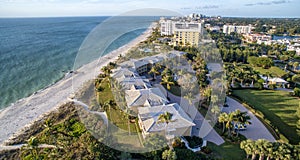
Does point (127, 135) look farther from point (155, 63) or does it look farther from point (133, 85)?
point (155, 63)

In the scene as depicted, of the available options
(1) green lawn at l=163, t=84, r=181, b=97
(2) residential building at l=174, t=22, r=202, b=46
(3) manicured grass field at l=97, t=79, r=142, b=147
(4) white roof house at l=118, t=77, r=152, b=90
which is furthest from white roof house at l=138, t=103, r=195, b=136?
(2) residential building at l=174, t=22, r=202, b=46

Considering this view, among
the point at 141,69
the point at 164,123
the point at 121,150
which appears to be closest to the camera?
the point at 121,150

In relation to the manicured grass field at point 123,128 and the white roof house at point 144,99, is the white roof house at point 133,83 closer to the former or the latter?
the white roof house at point 144,99

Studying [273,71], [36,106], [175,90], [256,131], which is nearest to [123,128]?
[175,90]

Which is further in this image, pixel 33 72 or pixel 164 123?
pixel 33 72

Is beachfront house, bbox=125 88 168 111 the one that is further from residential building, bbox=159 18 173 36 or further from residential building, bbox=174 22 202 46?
residential building, bbox=159 18 173 36

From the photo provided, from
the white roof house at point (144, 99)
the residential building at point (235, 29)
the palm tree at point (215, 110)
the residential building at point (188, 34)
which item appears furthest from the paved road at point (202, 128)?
the residential building at point (235, 29)

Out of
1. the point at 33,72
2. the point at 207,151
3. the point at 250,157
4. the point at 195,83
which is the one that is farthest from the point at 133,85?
the point at 33,72
